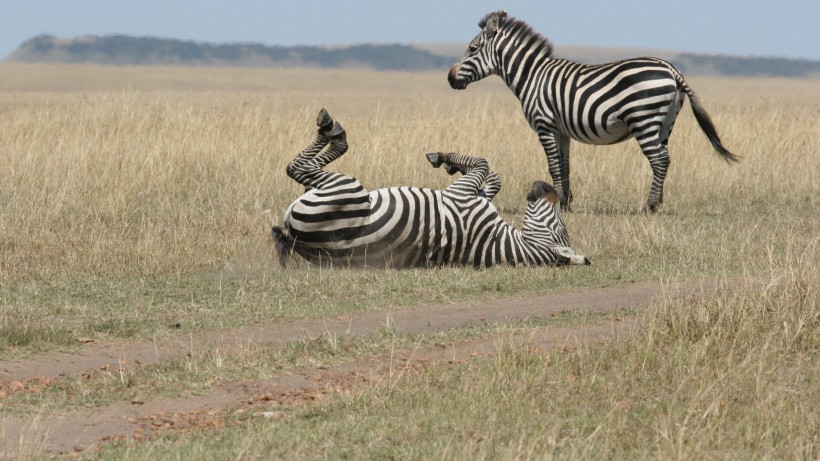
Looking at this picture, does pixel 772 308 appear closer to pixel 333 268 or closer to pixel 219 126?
pixel 333 268

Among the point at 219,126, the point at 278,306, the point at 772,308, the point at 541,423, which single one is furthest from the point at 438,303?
the point at 219,126

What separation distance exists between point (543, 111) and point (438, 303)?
5180 mm

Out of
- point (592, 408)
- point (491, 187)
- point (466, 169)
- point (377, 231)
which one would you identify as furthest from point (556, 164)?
point (592, 408)

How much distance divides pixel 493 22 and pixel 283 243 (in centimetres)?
515

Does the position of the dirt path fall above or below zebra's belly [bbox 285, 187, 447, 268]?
below

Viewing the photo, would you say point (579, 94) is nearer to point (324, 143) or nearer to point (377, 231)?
point (324, 143)

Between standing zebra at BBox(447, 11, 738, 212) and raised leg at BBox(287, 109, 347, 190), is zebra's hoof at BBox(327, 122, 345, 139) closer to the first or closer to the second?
raised leg at BBox(287, 109, 347, 190)

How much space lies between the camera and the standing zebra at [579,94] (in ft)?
38.2

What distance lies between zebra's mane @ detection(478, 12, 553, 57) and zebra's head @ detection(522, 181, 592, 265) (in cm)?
396

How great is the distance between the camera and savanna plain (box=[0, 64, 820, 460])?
4.66 metres

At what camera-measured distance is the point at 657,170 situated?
11789 millimetres

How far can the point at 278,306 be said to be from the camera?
7.32m

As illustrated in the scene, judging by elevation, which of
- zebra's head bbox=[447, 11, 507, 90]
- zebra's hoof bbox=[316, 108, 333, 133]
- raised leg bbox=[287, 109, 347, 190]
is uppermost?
zebra's head bbox=[447, 11, 507, 90]

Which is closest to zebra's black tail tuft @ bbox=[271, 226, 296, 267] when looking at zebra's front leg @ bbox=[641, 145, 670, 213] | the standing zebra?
the standing zebra
